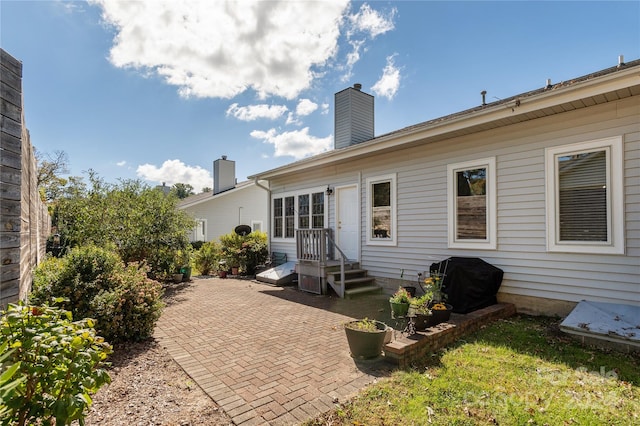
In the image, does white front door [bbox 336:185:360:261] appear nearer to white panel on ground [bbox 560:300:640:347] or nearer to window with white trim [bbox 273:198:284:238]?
window with white trim [bbox 273:198:284:238]

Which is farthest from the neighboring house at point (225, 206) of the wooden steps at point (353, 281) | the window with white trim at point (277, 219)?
the wooden steps at point (353, 281)

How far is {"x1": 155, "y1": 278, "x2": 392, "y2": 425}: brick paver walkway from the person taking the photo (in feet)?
9.44

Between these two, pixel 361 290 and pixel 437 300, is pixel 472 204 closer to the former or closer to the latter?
pixel 437 300

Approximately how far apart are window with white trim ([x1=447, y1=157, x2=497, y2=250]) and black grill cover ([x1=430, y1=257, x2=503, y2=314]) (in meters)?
0.59

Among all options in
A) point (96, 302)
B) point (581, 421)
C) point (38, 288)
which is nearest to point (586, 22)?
point (581, 421)

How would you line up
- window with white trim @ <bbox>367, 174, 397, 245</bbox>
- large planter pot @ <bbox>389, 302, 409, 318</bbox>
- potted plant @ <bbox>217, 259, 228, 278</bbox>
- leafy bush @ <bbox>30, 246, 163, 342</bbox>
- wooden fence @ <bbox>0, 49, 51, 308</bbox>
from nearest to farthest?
wooden fence @ <bbox>0, 49, 51, 308</bbox>
leafy bush @ <bbox>30, 246, 163, 342</bbox>
large planter pot @ <bbox>389, 302, 409, 318</bbox>
window with white trim @ <bbox>367, 174, 397, 245</bbox>
potted plant @ <bbox>217, 259, 228, 278</bbox>

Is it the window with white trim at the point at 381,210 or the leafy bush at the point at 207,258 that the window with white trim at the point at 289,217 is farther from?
the window with white trim at the point at 381,210

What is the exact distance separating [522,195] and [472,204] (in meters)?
0.90

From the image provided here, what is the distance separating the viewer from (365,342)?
147 inches

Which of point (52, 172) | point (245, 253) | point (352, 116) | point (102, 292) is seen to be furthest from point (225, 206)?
point (52, 172)

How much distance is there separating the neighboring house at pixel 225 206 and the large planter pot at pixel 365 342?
15368 mm

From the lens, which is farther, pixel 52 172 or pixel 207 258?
pixel 52 172

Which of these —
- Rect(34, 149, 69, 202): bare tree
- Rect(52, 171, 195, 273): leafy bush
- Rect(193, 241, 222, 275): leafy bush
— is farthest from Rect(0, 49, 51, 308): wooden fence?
Rect(34, 149, 69, 202): bare tree

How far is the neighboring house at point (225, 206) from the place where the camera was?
18656 mm
